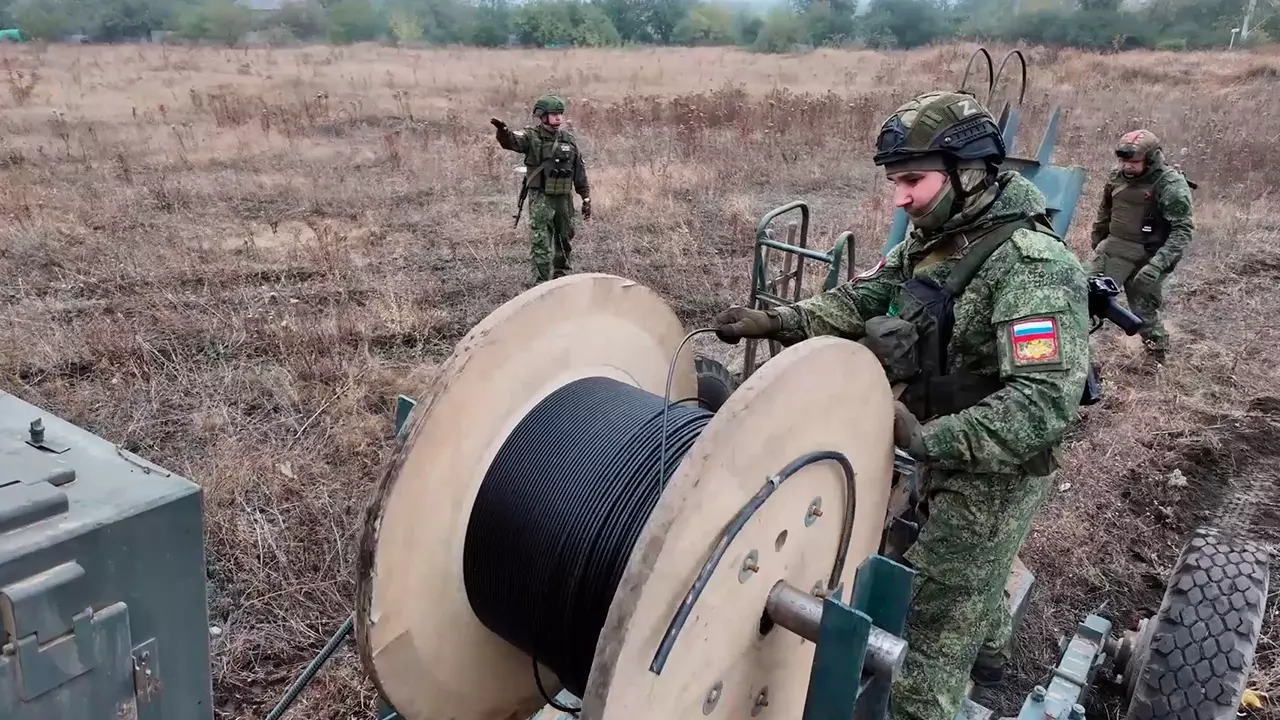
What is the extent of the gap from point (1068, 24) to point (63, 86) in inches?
1292

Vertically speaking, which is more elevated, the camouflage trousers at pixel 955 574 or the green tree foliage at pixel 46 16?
the green tree foliage at pixel 46 16

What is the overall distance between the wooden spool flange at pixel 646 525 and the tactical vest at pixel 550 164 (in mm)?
6118

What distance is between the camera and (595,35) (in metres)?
44.8

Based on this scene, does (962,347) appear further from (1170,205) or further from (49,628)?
(1170,205)

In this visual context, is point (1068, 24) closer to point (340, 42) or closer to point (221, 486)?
point (340, 42)

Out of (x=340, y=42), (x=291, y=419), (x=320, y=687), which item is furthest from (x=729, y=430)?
(x=340, y=42)

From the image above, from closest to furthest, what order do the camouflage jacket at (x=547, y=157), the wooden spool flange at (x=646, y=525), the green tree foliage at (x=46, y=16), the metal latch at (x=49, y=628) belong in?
the metal latch at (x=49, y=628) → the wooden spool flange at (x=646, y=525) → the camouflage jacket at (x=547, y=157) → the green tree foliage at (x=46, y=16)

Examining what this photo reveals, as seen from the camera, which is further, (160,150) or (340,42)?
(340,42)

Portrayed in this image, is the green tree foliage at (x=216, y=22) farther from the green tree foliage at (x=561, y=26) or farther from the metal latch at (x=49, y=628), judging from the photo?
the metal latch at (x=49, y=628)

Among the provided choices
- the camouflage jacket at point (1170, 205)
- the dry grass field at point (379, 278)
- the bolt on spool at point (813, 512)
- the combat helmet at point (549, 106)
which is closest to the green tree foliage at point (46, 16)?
the dry grass field at point (379, 278)

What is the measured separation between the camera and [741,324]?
119 inches

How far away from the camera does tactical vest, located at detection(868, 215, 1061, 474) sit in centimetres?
288

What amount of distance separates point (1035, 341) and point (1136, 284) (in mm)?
5750

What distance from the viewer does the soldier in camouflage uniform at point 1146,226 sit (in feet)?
24.1
